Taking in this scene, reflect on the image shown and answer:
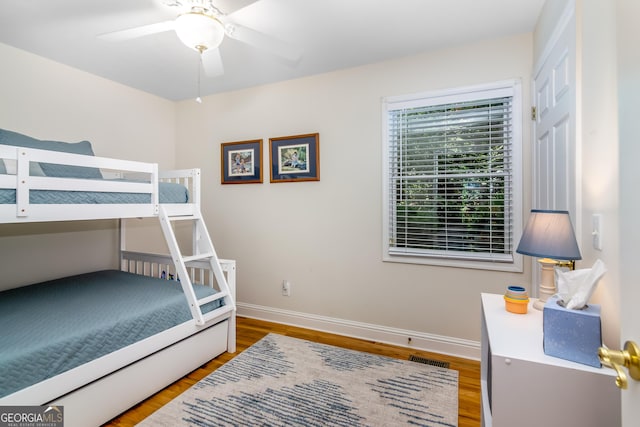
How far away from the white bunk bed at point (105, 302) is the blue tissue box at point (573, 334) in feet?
6.39

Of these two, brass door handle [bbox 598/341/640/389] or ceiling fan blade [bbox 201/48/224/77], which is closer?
brass door handle [bbox 598/341/640/389]

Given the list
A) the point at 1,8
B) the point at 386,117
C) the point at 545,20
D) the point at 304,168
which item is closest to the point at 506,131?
the point at 545,20

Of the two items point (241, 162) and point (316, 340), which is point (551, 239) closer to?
point (316, 340)

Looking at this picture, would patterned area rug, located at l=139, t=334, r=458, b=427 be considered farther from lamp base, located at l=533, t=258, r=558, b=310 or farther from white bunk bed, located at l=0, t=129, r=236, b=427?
lamp base, located at l=533, t=258, r=558, b=310

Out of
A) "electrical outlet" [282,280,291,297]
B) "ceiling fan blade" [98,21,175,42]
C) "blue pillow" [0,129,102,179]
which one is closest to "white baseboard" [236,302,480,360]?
"electrical outlet" [282,280,291,297]

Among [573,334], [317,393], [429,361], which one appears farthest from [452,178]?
[317,393]

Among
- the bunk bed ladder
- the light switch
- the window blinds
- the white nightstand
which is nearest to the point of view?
the white nightstand

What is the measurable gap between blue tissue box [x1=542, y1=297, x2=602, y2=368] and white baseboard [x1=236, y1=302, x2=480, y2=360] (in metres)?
1.53

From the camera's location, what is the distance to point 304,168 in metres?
2.89

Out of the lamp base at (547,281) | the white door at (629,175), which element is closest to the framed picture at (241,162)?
the lamp base at (547,281)

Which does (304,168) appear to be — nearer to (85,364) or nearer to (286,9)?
(286,9)

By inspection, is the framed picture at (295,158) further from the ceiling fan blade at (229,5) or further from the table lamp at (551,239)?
the table lamp at (551,239)

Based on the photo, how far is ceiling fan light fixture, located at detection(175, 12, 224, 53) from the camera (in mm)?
1499

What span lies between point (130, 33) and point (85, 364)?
5.76 feet
